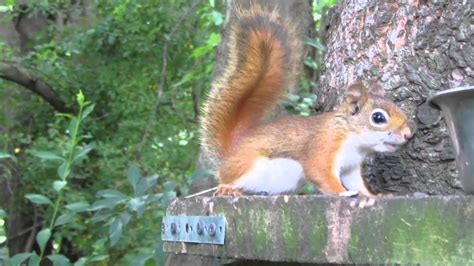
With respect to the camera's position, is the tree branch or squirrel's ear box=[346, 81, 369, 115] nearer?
squirrel's ear box=[346, 81, 369, 115]

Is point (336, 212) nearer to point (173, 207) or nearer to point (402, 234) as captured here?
point (402, 234)

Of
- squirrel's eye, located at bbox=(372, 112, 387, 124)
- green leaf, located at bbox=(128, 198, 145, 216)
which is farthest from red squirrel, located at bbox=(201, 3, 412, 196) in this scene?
green leaf, located at bbox=(128, 198, 145, 216)

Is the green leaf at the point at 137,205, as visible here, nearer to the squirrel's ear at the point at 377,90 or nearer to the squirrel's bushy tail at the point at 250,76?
the squirrel's bushy tail at the point at 250,76

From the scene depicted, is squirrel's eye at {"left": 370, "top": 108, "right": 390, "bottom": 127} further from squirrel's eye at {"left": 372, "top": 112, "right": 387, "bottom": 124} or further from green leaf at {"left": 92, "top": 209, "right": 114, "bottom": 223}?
green leaf at {"left": 92, "top": 209, "right": 114, "bottom": 223}

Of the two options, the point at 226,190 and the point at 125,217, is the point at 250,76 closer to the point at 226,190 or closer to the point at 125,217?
the point at 226,190

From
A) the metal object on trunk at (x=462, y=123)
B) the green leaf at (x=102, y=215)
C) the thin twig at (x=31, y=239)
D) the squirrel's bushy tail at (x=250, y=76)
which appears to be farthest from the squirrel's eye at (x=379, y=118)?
the thin twig at (x=31, y=239)

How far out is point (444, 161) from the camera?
1.72 meters

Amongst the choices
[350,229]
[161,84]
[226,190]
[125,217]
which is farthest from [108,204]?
[161,84]

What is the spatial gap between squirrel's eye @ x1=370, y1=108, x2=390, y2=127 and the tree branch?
3182 mm

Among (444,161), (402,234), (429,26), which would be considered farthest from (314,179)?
(402,234)

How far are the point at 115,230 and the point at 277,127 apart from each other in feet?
2.76

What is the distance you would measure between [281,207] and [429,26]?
2.29 feet

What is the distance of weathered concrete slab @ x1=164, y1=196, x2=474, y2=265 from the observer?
112 centimetres

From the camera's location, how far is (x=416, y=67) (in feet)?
5.83
